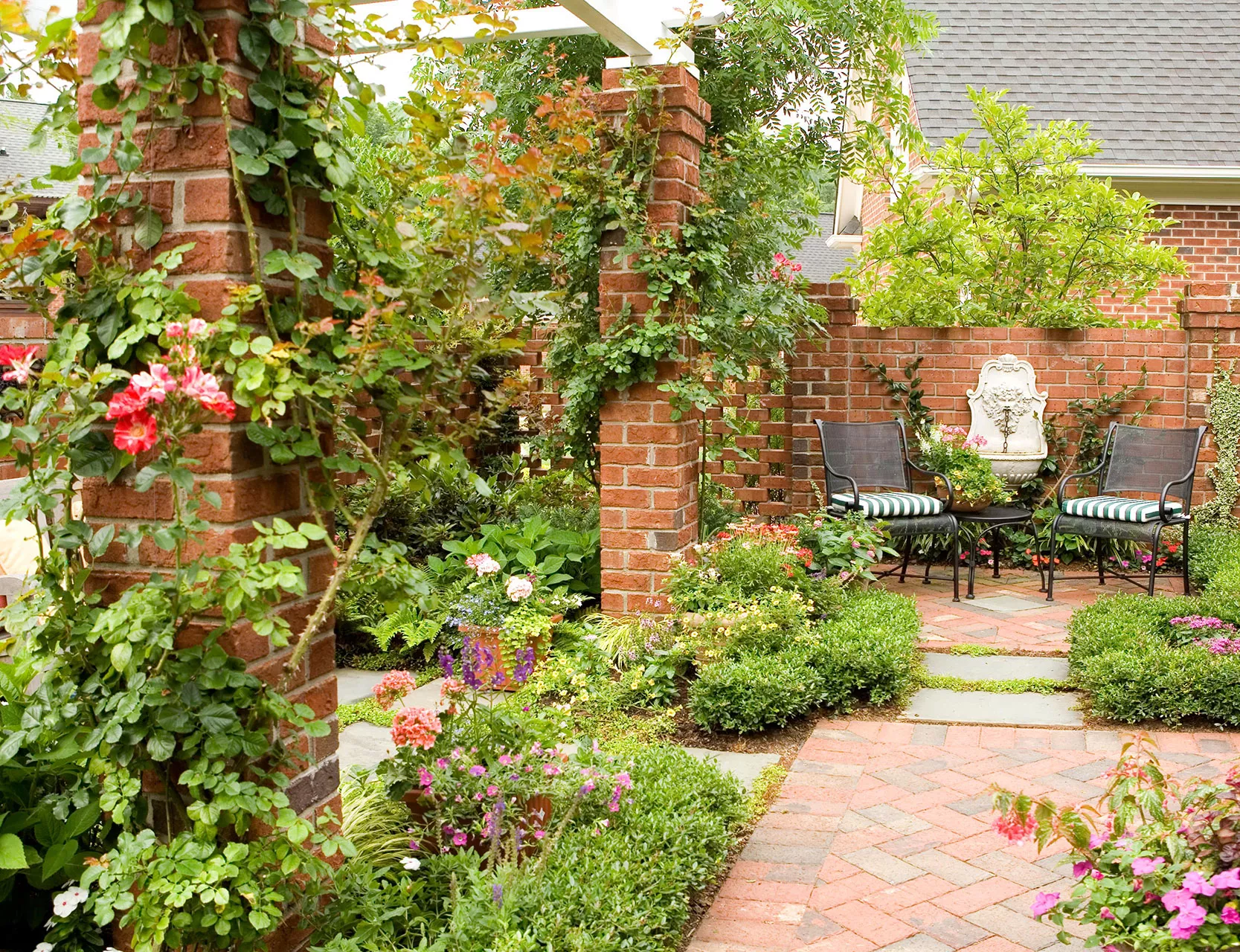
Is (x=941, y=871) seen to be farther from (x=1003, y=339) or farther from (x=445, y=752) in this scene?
(x=1003, y=339)

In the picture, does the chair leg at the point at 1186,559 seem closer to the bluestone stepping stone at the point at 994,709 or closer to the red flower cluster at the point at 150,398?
the bluestone stepping stone at the point at 994,709

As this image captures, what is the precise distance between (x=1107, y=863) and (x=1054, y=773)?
1.51 meters

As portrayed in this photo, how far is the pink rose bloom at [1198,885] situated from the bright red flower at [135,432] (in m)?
1.88

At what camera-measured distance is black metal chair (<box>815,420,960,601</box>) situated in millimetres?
6402

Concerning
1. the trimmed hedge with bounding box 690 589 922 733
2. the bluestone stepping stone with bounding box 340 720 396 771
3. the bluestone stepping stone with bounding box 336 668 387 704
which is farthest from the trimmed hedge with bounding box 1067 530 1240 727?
the bluestone stepping stone with bounding box 336 668 387 704

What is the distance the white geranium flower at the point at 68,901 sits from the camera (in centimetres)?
192

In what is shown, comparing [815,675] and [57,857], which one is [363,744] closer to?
[815,675]

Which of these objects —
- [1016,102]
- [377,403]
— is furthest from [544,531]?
[1016,102]

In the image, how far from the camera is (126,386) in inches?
77.6

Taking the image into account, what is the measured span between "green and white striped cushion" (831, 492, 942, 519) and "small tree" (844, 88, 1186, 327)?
1879 mm

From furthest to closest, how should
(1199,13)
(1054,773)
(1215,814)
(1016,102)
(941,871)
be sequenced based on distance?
(1199,13)
(1016,102)
(1054,773)
(941,871)
(1215,814)

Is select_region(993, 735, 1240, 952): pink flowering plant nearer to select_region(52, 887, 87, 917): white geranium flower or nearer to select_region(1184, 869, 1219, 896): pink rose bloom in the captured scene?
select_region(1184, 869, 1219, 896): pink rose bloom

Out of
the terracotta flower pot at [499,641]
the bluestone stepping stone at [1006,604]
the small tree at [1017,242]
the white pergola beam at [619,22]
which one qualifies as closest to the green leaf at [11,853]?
the terracotta flower pot at [499,641]

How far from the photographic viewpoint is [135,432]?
178 cm
